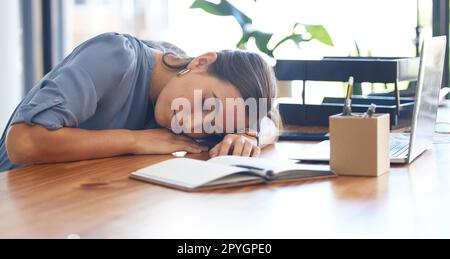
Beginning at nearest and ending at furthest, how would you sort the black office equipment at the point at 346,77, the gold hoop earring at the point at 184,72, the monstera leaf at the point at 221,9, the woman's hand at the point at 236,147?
the woman's hand at the point at 236,147
the gold hoop earring at the point at 184,72
the black office equipment at the point at 346,77
the monstera leaf at the point at 221,9

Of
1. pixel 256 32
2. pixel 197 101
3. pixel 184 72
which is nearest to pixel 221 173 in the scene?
pixel 197 101

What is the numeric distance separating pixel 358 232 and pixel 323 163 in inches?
21.3

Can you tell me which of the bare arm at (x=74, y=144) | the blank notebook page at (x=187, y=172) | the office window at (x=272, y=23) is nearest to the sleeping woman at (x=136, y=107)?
the bare arm at (x=74, y=144)

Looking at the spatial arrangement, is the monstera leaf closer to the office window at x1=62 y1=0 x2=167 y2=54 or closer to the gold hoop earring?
the gold hoop earring

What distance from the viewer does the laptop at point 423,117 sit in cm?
146

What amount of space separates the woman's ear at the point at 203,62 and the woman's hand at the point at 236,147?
0.16 metres

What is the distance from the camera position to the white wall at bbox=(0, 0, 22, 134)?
3.48 metres

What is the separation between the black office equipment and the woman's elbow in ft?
3.02

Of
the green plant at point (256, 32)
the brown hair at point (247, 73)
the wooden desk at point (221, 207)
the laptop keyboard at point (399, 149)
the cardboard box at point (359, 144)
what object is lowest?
the laptop keyboard at point (399, 149)

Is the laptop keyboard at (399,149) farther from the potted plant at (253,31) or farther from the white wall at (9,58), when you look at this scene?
the white wall at (9,58)
